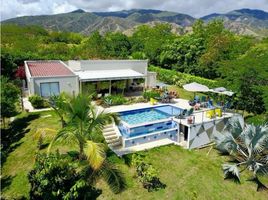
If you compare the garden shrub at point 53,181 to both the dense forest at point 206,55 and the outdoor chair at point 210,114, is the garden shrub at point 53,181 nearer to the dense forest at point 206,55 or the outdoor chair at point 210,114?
the outdoor chair at point 210,114

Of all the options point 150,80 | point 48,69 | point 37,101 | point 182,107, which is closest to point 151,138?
point 182,107

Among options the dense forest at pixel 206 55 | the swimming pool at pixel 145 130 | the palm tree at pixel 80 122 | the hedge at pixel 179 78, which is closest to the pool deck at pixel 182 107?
the swimming pool at pixel 145 130

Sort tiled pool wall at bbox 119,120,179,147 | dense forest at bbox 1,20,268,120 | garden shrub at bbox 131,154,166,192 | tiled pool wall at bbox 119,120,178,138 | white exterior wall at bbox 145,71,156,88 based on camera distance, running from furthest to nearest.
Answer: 1. white exterior wall at bbox 145,71,156,88
2. dense forest at bbox 1,20,268,120
3. tiled pool wall at bbox 119,120,178,138
4. tiled pool wall at bbox 119,120,179,147
5. garden shrub at bbox 131,154,166,192

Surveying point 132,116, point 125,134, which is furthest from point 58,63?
point 125,134

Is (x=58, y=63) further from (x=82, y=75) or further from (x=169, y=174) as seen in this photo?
(x=169, y=174)

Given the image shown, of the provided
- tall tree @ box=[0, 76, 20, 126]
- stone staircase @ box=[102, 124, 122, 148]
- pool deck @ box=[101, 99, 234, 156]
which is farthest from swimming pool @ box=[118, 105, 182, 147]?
tall tree @ box=[0, 76, 20, 126]

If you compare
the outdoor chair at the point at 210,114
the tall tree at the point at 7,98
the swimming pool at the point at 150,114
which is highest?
the tall tree at the point at 7,98

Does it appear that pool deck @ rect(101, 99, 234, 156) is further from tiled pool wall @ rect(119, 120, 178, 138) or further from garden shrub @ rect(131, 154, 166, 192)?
garden shrub @ rect(131, 154, 166, 192)
